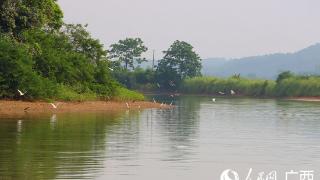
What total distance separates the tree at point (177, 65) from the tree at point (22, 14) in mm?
88213

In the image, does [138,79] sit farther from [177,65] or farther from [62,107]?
[62,107]

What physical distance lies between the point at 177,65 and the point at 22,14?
97.0m

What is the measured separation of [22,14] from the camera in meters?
47.3

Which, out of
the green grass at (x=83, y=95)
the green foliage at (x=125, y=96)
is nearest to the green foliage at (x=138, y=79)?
the green foliage at (x=125, y=96)

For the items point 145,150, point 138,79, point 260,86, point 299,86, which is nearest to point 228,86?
point 260,86

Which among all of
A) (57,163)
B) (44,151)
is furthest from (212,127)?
(57,163)

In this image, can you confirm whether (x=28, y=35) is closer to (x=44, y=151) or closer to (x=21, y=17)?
(x=21, y=17)

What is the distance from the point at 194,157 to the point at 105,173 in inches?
195

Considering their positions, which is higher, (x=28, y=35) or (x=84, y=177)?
(x=28, y=35)

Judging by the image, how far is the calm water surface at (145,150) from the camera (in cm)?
2031

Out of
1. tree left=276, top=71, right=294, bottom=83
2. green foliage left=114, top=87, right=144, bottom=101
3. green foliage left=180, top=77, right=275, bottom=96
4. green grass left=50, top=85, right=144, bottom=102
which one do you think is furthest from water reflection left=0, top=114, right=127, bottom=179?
tree left=276, top=71, right=294, bottom=83

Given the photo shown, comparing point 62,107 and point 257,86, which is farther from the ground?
point 257,86

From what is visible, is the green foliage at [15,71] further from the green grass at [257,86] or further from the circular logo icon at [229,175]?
the green grass at [257,86]

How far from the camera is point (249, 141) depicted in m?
30.9
